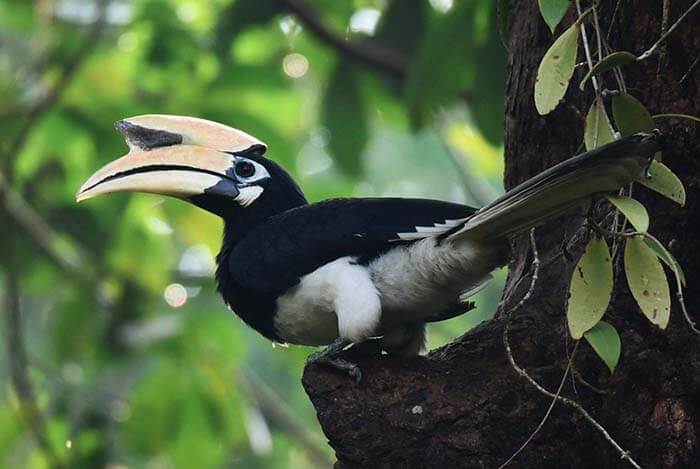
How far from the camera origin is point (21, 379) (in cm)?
557

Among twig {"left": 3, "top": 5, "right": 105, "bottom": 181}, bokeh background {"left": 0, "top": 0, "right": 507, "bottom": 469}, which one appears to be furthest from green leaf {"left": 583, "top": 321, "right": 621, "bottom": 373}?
twig {"left": 3, "top": 5, "right": 105, "bottom": 181}

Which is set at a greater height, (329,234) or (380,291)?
(329,234)

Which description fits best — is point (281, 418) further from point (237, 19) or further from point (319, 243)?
point (319, 243)

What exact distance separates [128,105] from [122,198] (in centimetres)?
41

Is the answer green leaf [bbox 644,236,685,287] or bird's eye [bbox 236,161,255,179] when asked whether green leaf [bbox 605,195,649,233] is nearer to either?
green leaf [bbox 644,236,685,287]

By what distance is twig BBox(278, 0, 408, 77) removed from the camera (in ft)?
16.9

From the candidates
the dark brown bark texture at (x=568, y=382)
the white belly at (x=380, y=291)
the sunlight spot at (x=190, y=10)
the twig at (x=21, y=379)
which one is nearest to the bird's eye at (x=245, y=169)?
the white belly at (x=380, y=291)

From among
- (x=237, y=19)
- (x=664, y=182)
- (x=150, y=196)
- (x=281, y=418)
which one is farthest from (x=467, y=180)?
(x=664, y=182)

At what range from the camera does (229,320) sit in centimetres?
550

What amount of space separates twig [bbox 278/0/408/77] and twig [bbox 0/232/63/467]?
5.63ft

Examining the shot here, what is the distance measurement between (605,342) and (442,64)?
205cm

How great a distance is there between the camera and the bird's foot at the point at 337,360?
2832mm

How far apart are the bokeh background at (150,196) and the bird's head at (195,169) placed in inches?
42.4

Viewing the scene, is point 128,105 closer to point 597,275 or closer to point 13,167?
point 13,167
